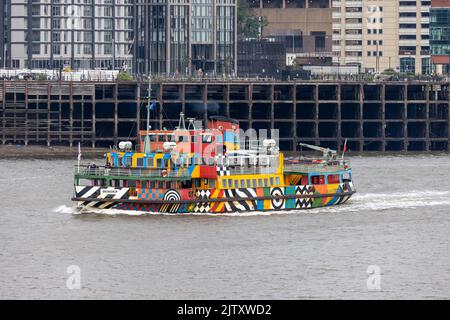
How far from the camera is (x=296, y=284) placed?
71.6 meters

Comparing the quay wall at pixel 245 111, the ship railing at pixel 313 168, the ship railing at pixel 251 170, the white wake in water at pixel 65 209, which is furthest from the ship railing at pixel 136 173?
the quay wall at pixel 245 111

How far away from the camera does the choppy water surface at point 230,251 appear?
Result: 231 feet

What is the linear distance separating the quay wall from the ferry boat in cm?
5767

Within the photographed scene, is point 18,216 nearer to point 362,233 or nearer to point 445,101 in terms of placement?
point 362,233

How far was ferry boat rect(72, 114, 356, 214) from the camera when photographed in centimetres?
9175

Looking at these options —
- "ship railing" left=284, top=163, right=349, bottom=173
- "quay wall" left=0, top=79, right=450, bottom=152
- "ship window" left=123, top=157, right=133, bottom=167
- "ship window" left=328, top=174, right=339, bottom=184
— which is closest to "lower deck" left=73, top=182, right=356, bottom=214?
"ship window" left=123, top=157, right=133, bottom=167

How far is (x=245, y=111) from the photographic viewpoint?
6339 inches

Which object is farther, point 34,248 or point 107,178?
point 107,178

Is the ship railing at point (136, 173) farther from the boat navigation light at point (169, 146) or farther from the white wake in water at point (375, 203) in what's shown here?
the white wake in water at point (375, 203)

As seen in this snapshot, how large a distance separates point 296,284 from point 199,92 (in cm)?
9362

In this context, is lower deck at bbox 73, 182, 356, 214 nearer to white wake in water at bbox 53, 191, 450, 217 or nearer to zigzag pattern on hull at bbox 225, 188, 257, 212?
zigzag pattern on hull at bbox 225, 188, 257, 212

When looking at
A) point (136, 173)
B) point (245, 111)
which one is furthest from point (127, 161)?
point (245, 111)

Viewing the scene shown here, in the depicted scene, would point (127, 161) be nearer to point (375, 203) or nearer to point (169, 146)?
point (169, 146)
